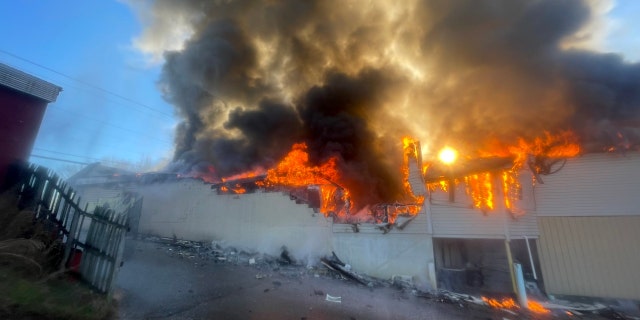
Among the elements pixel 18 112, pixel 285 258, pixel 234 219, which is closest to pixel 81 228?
pixel 18 112

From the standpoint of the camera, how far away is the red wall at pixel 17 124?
20.7 feet

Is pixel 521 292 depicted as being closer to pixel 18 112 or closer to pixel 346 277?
pixel 346 277

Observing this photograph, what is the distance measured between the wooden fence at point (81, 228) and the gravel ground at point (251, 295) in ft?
3.24

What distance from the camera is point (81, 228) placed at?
571 centimetres

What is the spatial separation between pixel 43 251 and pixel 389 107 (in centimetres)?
2046

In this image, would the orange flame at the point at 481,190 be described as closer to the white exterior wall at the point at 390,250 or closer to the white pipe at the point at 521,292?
the white exterior wall at the point at 390,250

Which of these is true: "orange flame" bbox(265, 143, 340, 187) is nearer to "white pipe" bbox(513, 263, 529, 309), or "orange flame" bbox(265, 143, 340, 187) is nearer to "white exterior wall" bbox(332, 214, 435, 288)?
"white exterior wall" bbox(332, 214, 435, 288)

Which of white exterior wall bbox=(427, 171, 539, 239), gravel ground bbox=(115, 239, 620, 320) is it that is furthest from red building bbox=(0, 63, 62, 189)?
white exterior wall bbox=(427, 171, 539, 239)

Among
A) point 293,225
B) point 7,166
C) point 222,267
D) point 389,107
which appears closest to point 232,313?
point 222,267

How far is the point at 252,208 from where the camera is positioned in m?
14.6

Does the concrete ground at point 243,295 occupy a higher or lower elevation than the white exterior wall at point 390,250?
lower

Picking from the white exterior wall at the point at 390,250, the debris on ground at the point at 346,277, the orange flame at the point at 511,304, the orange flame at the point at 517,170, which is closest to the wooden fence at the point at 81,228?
the debris on ground at the point at 346,277

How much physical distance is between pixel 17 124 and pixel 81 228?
3.21 meters

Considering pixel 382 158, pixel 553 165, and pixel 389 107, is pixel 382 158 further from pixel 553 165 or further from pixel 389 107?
pixel 553 165
